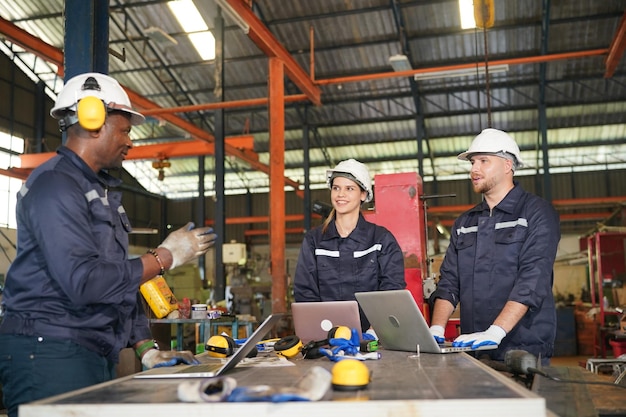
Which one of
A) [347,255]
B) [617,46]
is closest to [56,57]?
[347,255]

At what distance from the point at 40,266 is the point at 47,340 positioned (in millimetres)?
241

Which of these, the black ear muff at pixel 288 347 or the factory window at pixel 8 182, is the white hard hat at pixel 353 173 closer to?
the black ear muff at pixel 288 347

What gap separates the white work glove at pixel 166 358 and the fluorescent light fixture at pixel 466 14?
380 inches

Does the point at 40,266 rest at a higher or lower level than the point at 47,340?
higher

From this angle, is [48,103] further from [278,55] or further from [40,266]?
[40,266]

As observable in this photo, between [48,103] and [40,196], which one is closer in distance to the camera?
[40,196]

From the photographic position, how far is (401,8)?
1247 centimetres

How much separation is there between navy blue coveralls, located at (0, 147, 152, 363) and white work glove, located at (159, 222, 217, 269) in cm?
14

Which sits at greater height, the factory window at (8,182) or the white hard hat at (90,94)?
the factory window at (8,182)

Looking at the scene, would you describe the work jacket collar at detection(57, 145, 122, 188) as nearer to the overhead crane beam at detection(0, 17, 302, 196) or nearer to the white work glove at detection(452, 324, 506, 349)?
the white work glove at detection(452, 324, 506, 349)

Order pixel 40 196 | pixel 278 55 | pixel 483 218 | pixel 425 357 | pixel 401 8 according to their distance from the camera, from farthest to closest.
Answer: pixel 401 8 → pixel 278 55 → pixel 483 218 → pixel 425 357 → pixel 40 196

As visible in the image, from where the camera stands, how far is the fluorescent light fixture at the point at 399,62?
10180 mm

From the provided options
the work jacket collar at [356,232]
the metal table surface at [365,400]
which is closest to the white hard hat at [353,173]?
the work jacket collar at [356,232]

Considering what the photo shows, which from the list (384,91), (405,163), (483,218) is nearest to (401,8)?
(384,91)
